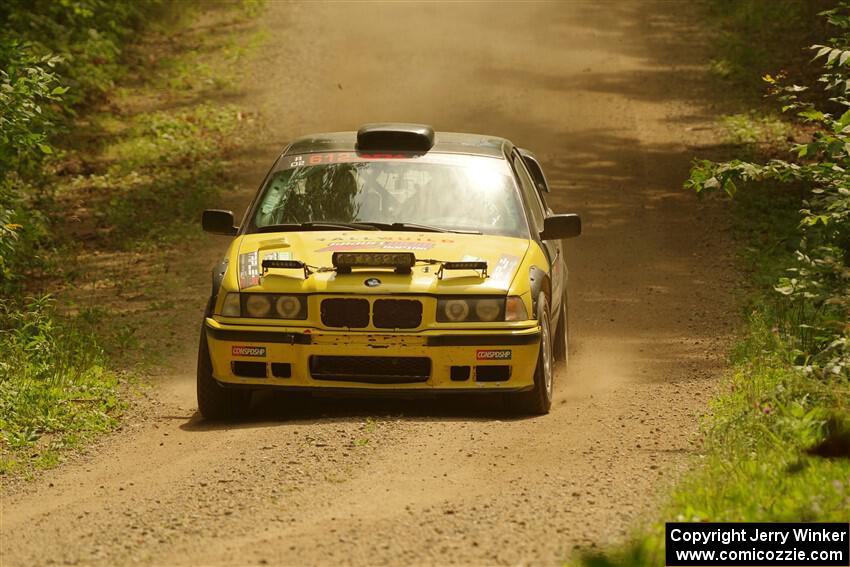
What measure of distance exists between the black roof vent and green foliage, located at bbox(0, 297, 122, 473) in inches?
102

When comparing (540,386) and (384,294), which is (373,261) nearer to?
(384,294)

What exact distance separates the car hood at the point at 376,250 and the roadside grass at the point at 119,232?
1.50 m

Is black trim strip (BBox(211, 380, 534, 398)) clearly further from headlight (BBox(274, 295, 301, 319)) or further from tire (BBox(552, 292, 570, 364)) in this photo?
tire (BBox(552, 292, 570, 364))

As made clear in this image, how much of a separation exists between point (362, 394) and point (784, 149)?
12289mm

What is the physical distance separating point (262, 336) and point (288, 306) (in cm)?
25

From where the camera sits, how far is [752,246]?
50.5 ft

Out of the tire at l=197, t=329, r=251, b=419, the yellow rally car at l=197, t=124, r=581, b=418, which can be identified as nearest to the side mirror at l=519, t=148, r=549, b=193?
the yellow rally car at l=197, t=124, r=581, b=418

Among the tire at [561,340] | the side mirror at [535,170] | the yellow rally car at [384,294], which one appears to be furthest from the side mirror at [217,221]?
the side mirror at [535,170]

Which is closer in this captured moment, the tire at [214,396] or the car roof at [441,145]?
the tire at [214,396]

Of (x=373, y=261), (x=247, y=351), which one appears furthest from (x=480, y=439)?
(x=247, y=351)

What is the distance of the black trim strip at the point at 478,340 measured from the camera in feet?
26.7

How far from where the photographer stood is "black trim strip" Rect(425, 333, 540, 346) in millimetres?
8125

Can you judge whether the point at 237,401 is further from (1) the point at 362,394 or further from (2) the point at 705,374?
(2) the point at 705,374

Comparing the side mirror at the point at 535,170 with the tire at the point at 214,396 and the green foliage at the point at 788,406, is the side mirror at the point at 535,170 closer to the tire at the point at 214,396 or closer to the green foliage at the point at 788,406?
the green foliage at the point at 788,406
